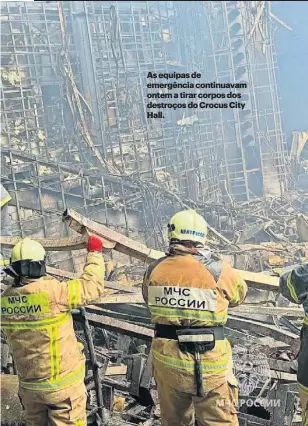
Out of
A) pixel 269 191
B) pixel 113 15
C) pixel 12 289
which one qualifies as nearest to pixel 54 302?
pixel 12 289

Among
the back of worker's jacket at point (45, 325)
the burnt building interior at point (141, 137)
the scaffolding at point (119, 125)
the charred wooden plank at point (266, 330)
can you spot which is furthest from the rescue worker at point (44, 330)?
the scaffolding at point (119, 125)

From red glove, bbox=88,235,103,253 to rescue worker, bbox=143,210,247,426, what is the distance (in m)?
0.40

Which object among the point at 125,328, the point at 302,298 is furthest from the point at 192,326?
the point at 125,328

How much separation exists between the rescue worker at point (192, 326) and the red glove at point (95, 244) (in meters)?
0.40

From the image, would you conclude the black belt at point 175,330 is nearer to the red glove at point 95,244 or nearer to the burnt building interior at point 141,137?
the red glove at point 95,244

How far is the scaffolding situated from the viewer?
7.58 metres

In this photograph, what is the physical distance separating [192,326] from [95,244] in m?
0.79

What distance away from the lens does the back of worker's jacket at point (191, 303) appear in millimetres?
2498

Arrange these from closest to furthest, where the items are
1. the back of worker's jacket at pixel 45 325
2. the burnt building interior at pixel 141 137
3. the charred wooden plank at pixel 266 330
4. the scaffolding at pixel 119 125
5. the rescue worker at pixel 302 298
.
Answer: the rescue worker at pixel 302 298, the back of worker's jacket at pixel 45 325, the charred wooden plank at pixel 266 330, the burnt building interior at pixel 141 137, the scaffolding at pixel 119 125

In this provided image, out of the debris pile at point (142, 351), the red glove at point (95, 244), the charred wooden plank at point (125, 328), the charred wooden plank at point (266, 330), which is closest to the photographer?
the red glove at point (95, 244)

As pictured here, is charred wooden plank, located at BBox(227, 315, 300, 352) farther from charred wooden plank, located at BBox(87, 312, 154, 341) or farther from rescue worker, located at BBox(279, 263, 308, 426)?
rescue worker, located at BBox(279, 263, 308, 426)

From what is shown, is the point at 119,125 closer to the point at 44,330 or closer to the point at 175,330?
the point at 44,330

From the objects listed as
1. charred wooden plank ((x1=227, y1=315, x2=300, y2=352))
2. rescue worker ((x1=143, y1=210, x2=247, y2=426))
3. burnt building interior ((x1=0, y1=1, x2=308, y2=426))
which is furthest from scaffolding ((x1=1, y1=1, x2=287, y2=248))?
rescue worker ((x1=143, y1=210, x2=247, y2=426))

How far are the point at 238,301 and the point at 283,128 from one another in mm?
6607
